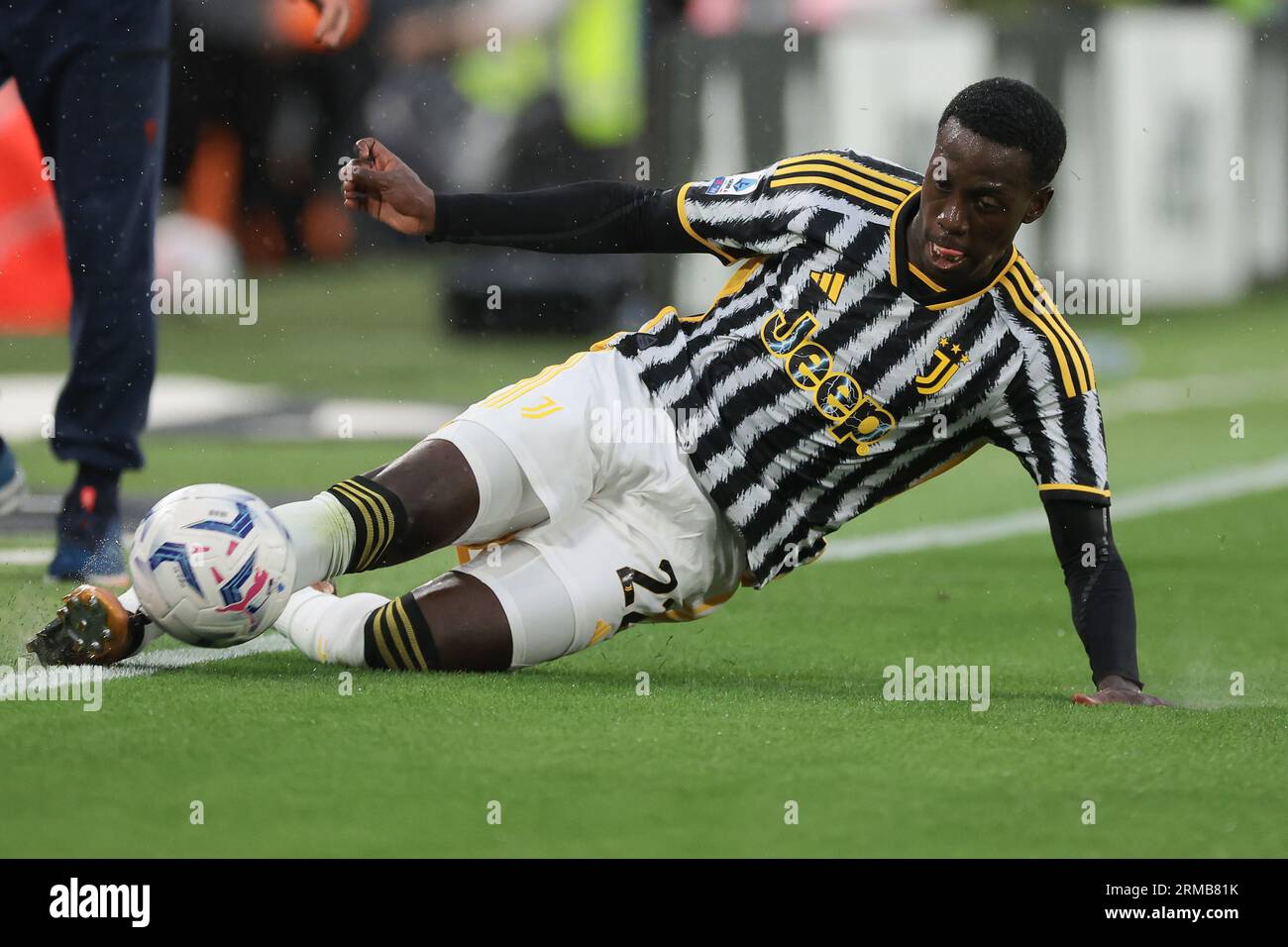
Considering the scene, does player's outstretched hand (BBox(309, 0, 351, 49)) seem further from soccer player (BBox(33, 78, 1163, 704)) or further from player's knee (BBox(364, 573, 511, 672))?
player's knee (BBox(364, 573, 511, 672))

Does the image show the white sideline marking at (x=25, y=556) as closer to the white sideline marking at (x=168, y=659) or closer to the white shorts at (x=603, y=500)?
the white sideline marking at (x=168, y=659)

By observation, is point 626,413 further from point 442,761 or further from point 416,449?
point 442,761

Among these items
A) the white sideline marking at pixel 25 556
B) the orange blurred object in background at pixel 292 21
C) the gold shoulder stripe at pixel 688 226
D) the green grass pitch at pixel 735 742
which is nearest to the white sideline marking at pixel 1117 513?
the green grass pitch at pixel 735 742

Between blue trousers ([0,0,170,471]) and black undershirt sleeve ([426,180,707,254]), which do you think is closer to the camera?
black undershirt sleeve ([426,180,707,254])

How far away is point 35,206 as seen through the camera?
12.4 meters

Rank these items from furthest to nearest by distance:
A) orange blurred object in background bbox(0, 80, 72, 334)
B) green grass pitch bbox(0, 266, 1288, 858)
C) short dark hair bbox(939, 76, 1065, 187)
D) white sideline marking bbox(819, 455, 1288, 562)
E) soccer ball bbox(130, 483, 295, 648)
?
orange blurred object in background bbox(0, 80, 72, 334) < white sideline marking bbox(819, 455, 1288, 562) < short dark hair bbox(939, 76, 1065, 187) < soccer ball bbox(130, 483, 295, 648) < green grass pitch bbox(0, 266, 1288, 858)

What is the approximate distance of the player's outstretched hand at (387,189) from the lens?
413cm

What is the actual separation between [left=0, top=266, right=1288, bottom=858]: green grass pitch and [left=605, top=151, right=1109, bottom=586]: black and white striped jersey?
44cm

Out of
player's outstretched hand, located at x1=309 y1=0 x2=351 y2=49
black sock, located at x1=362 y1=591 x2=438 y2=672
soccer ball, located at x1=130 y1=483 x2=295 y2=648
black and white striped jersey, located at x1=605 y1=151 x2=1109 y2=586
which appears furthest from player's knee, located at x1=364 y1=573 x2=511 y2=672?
player's outstretched hand, located at x1=309 y1=0 x2=351 y2=49

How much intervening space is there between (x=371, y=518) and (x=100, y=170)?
1.88 metres

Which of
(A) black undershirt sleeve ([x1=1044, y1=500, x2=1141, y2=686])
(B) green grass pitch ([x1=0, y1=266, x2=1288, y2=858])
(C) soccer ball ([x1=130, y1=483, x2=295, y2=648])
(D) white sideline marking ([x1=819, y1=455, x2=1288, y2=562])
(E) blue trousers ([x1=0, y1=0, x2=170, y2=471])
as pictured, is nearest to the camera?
(B) green grass pitch ([x1=0, y1=266, x2=1288, y2=858])

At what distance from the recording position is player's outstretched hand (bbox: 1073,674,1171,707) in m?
3.95

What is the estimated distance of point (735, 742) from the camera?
3.47 metres

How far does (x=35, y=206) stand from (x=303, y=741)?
9813 mm
